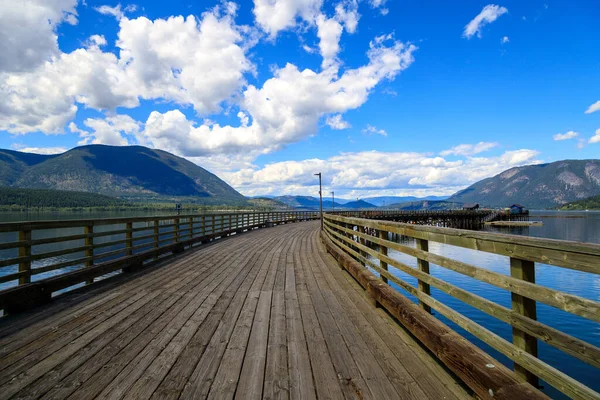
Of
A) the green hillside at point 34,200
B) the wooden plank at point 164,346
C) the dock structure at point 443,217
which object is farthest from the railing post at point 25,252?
the green hillside at point 34,200

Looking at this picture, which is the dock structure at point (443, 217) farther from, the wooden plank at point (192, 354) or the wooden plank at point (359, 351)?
the wooden plank at point (192, 354)

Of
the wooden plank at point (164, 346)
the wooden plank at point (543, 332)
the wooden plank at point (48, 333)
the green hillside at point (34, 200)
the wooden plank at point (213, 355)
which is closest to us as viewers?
the wooden plank at point (543, 332)

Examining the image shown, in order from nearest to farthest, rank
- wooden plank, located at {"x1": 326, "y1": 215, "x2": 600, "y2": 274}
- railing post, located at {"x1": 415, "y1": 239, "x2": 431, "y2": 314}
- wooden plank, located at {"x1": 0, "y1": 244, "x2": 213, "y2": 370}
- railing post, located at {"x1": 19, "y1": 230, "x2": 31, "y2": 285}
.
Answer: wooden plank, located at {"x1": 326, "y1": 215, "x2": 600, "y2": 274} → wooden plank, located at {"x1": 0, "y1": 244, "x2": 213, "y2": 370} → railing post, located at {"x1": 415, "y1": 239, "x2": 431, "y2": 314} → railing post, located at {"x1": 19, "y1": 230, "x2": 31, "y2": 285}

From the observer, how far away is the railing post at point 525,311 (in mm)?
2180

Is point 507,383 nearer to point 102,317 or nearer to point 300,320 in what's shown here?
point 300,320

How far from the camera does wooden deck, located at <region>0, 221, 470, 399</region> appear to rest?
2.72m

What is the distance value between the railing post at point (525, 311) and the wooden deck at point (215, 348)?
0.56m

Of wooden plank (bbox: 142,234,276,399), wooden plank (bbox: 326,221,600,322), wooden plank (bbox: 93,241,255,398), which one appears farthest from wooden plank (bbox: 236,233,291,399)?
wooden plank (bbox: 326,221,600,322)

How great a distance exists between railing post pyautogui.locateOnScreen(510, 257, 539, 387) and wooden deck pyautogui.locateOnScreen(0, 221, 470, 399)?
0.56 meters

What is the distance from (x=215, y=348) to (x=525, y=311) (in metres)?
2.90

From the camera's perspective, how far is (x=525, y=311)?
2.20m

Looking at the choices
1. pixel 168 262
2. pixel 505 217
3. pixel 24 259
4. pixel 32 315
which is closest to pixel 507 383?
pixel 32 315

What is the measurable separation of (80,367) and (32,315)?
2.39 m

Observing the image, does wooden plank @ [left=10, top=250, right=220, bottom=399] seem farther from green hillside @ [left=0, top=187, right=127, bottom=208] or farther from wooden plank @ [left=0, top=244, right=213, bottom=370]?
green hillside @ [left=0, top=187, right=127, bottom=208]
